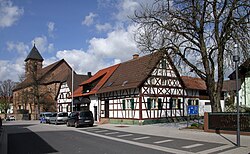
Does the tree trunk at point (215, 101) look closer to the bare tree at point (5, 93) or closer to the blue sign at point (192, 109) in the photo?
the blue sign at point (192, 109)

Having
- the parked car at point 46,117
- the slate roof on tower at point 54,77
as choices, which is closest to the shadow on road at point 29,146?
the parked car at point 46,117

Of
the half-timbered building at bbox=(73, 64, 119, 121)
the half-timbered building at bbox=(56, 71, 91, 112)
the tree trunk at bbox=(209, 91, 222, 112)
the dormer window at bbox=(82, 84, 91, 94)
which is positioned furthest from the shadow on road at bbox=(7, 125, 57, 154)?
the half-timbered building at bbox=(56, 71, 91, 112)

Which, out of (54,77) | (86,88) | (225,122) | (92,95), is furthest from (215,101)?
(54,77)

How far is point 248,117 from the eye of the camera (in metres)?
17.7

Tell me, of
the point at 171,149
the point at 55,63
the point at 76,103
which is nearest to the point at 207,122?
the point at 171,149

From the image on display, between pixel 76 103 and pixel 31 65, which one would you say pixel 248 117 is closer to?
pixel 76 103

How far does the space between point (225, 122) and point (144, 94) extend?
40.4ft

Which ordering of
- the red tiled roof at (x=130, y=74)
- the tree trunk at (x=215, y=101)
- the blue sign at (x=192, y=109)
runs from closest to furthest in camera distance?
1. the tree trunk at (x=215, y=101)
2. the blue sign at (x=192, y=109)
3. the red tiled roof at (x=130, y=74)

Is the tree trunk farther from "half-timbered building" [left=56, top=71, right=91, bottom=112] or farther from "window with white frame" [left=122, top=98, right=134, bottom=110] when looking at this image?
"half-timbered building" [left=56, top=71, right=91, bottom=112]

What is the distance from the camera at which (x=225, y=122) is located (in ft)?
63.5

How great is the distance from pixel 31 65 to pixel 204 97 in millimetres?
35935

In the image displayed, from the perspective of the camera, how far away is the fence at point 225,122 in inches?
706

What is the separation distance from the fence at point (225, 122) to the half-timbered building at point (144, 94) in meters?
9.20

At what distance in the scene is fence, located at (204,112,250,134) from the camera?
17.9 metres
